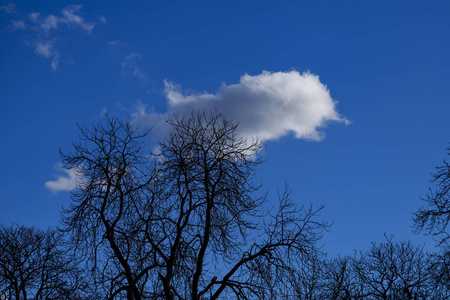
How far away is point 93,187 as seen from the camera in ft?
41.8

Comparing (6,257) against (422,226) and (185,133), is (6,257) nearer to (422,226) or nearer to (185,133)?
(185,133)

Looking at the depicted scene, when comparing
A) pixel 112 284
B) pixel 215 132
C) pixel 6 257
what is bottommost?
pixel 112 284

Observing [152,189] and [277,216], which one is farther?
[152,189]

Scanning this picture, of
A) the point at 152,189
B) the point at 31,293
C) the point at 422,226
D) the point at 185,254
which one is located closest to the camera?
the point at 185,254

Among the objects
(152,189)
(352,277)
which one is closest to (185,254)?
(152,189)

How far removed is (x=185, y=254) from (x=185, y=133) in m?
2.98

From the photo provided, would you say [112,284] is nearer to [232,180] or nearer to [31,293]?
[232,180]

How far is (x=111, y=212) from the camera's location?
1263 cm

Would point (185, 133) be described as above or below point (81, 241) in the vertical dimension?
above

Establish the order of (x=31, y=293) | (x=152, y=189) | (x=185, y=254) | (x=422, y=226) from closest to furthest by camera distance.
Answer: (x=185, y=254) < (x=152, y=189) < (x=422, y=226) < (x=31, y=293)

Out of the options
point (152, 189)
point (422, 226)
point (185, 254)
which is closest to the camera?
point (185, 254)

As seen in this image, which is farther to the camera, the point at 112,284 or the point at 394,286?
the point at 394,286

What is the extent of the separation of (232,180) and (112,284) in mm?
3804

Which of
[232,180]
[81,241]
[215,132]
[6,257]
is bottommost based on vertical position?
[81,241]
